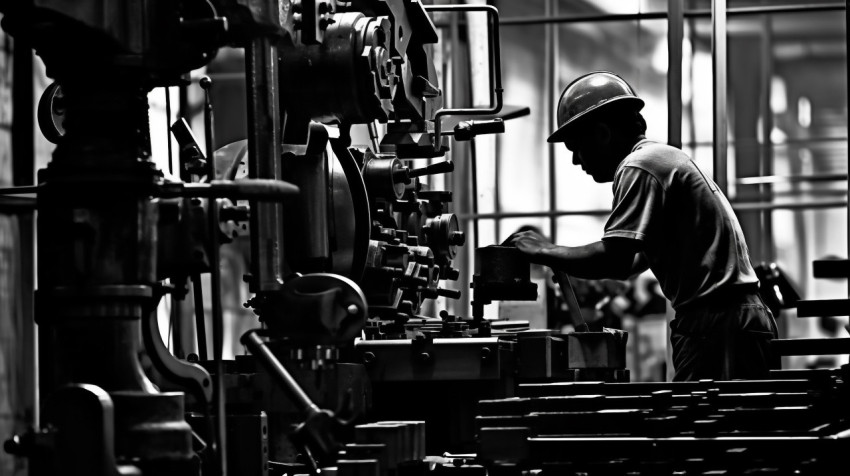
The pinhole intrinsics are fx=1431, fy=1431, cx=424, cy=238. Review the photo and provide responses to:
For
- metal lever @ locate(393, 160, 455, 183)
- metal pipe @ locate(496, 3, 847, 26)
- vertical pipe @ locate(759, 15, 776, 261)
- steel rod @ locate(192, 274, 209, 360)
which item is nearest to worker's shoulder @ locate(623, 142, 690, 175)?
metal lever @ locate(393, 160, 455, 183)

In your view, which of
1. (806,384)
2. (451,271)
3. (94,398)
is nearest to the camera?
(94,398)

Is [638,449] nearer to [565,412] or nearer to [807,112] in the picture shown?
[565,412]

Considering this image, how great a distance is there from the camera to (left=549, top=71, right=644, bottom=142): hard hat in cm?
553

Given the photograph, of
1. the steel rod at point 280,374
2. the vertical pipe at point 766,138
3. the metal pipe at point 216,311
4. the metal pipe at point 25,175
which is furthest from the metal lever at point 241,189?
the vertical pipe at point 766,138

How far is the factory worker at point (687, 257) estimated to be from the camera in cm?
516

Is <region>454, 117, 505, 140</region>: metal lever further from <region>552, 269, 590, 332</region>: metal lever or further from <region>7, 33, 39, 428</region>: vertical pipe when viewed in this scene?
<region>7, 33, 39, 428</region>: vertical pipe

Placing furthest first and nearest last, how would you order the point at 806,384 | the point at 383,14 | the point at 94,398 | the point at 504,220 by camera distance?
the point at 504,220 < the point at 383,14 < the point at 806,384 < the point at 94,398

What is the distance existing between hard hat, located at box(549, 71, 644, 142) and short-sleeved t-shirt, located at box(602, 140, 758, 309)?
0.28 meters

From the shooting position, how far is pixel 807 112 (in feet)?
40.6

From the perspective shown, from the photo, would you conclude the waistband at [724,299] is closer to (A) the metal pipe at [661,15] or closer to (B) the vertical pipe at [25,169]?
(B) the vertical pipe at [25,169]

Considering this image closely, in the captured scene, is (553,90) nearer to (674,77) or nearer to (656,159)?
(674,77)

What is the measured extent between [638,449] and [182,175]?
1.77 m

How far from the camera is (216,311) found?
3227 millimetres

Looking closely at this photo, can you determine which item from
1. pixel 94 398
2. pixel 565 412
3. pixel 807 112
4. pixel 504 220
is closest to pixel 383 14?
pixel 565 412
